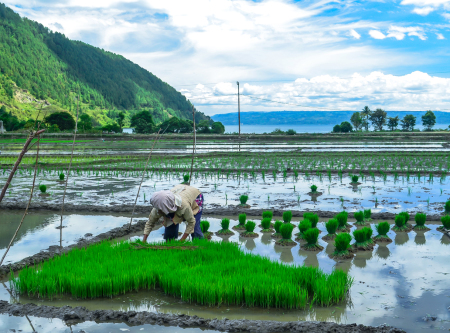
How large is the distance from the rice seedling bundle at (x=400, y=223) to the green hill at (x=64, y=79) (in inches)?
4410

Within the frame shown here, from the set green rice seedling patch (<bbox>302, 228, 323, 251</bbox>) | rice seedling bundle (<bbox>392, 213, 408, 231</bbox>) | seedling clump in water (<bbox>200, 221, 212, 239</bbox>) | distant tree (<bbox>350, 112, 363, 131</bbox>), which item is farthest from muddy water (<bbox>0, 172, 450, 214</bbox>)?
distant tree (<bbox>350, 112, 363, 131</bbox>)

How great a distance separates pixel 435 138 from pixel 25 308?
39.1m

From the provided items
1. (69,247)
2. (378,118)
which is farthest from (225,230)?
(378,118)

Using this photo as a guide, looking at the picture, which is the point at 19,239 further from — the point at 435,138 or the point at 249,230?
the point at 435,138

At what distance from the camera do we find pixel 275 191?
33.7 ft

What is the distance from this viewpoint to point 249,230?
6.34m

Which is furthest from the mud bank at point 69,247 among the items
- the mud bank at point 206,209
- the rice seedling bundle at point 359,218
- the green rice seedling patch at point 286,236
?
the rice seedling bundle at point 359,218

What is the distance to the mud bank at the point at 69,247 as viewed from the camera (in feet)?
15.7

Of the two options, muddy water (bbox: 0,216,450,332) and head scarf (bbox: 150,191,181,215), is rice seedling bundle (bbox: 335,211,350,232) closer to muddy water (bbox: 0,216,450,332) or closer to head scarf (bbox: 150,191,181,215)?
muddy water (bbox: 0,216,450,332)

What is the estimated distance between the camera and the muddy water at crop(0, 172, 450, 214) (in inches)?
336

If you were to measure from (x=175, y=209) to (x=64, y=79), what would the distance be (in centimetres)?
16341

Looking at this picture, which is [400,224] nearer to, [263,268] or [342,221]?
[342,221]

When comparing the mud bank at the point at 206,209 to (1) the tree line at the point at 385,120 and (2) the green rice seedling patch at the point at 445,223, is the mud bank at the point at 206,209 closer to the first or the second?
(2) the green rice seedling patch at the point at 445,223

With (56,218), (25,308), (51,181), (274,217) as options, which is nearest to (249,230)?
(274,217)
